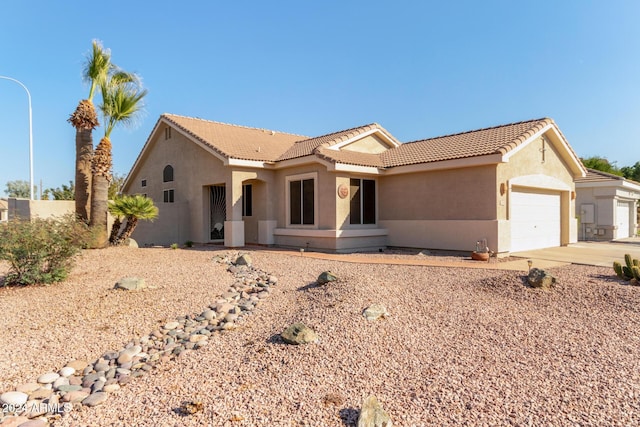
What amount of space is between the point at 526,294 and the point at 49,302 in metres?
9.76

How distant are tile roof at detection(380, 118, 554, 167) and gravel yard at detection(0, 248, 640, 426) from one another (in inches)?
231

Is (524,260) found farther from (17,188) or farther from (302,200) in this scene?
(17,188)

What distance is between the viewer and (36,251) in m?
9.41

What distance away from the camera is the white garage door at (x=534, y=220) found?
15.3 meters

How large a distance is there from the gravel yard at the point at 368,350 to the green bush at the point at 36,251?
1.34 feet

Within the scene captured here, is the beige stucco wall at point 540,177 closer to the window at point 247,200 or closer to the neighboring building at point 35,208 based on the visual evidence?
the window at point 247,200

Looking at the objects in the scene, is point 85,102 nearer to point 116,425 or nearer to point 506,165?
point 116,425

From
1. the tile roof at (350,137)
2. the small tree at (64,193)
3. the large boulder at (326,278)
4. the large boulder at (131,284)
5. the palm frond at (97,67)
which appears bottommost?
the large boulder at (131,284)

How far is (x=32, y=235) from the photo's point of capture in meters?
9.30

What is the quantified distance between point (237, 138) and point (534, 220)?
14.5 m

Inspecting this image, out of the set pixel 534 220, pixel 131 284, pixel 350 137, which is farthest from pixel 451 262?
pixel 131 284

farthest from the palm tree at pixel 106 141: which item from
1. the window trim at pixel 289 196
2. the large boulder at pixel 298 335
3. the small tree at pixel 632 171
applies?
the small tree at pixel 632 171

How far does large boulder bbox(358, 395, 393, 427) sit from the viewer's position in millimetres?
4039

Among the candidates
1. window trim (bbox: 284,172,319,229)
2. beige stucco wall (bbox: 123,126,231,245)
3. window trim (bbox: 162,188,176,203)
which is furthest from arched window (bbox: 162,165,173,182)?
window trim (bbox: 284,172,319,229)
